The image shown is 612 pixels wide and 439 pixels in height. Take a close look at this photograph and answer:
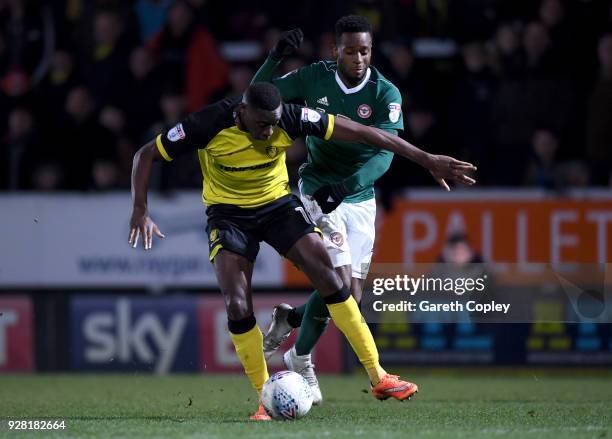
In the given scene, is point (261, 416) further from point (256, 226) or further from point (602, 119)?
point (602, 119)

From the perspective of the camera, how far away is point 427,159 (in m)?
7.64

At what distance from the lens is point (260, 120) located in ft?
24.8

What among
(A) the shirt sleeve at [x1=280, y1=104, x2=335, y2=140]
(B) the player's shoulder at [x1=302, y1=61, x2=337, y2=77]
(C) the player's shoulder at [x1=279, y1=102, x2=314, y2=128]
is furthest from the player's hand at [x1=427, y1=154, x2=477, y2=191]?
(B) the player's shoulder at [x1=302, y1=61, x2=337, y2=77]

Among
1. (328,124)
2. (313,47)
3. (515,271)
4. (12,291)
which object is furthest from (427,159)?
(12,291)

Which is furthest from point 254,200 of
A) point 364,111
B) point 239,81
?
point 239,81

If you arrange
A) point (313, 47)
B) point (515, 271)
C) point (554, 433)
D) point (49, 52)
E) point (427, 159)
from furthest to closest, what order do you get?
point (49, 52) < point (313, 47) < point (515, 271) < point (427, 159) < point (554, 433)

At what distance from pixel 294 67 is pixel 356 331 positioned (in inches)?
187

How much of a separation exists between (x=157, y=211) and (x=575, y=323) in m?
4.02

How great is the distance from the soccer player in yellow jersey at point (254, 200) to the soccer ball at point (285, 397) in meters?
0.13

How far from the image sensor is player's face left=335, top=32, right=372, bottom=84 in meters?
8.41

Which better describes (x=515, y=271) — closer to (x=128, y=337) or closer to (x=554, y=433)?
(x=128, y=337)

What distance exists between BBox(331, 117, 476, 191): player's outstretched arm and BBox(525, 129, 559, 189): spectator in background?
422cm

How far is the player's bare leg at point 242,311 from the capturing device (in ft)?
25.6

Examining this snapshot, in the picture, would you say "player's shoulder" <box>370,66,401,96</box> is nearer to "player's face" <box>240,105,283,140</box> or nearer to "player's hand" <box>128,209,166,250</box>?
"player's face" <box>240,105,283,140</box>
